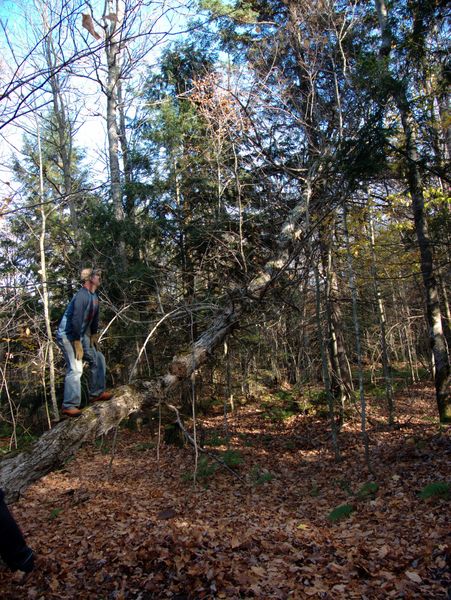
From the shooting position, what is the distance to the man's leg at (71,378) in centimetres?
480

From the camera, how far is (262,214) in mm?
10531

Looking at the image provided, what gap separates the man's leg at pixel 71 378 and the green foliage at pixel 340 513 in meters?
4.31

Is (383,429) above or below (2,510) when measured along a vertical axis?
below

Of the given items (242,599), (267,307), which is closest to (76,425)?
(242,599)

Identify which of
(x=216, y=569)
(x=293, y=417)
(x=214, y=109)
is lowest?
(x=293, y=417)

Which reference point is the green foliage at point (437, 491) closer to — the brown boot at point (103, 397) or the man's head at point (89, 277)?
the brown boot at point (103, 397)

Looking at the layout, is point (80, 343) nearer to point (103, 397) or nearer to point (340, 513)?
point (103, 397)

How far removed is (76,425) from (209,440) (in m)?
8.42

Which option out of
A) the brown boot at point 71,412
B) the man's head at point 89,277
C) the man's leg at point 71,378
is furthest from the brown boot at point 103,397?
the man's head at point 89,277

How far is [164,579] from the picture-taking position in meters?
4.72

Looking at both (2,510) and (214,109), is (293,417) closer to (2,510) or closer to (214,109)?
(214,109)

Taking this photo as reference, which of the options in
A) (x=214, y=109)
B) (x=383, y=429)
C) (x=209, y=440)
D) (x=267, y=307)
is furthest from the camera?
(x=209, y=440)

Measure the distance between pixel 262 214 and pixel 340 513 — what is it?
6788 mm

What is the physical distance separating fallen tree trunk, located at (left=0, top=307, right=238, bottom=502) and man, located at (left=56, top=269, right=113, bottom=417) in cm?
17
